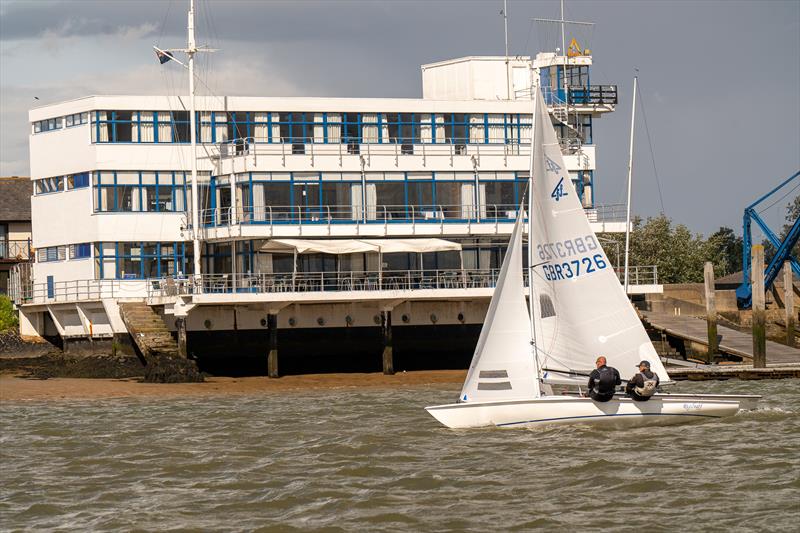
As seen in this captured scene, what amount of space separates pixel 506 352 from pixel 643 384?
3369mm

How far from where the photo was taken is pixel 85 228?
58219 millimetres

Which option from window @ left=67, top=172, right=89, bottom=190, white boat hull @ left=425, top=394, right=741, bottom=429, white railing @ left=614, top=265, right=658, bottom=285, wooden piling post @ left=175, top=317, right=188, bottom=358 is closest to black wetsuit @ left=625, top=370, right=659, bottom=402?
white boat hull @ left=425, top=394, right=741, bottom=429

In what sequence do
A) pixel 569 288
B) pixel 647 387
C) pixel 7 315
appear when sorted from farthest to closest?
pixel 7 315
pixel 569 288
pixel 647 387

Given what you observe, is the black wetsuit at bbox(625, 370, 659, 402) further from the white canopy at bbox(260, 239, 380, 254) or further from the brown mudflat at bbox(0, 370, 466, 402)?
the white canopy at bbox(260, 239, 380, 254)

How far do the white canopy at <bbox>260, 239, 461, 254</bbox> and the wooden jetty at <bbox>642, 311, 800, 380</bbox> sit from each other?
9.35 metres

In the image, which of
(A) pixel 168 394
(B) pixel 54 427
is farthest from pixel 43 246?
(B) pixel 54 427

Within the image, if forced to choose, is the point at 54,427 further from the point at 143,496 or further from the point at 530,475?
the point at 530,475

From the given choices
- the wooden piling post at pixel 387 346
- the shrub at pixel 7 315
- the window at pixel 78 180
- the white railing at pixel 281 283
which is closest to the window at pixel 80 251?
the white railing at pixel 281 283

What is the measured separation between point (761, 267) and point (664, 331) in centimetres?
549

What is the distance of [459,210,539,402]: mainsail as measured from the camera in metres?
32.1

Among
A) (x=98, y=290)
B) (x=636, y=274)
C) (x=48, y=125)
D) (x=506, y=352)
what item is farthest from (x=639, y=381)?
(x=48, y=125)

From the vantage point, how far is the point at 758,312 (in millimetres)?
47531

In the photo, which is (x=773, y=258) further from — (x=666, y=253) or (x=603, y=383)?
(x=603, y=383)

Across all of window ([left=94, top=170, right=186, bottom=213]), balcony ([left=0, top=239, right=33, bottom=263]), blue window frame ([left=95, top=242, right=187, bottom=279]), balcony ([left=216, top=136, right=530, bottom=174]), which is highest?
balcony ([left=216, top=136, right=530, bottom=174])
